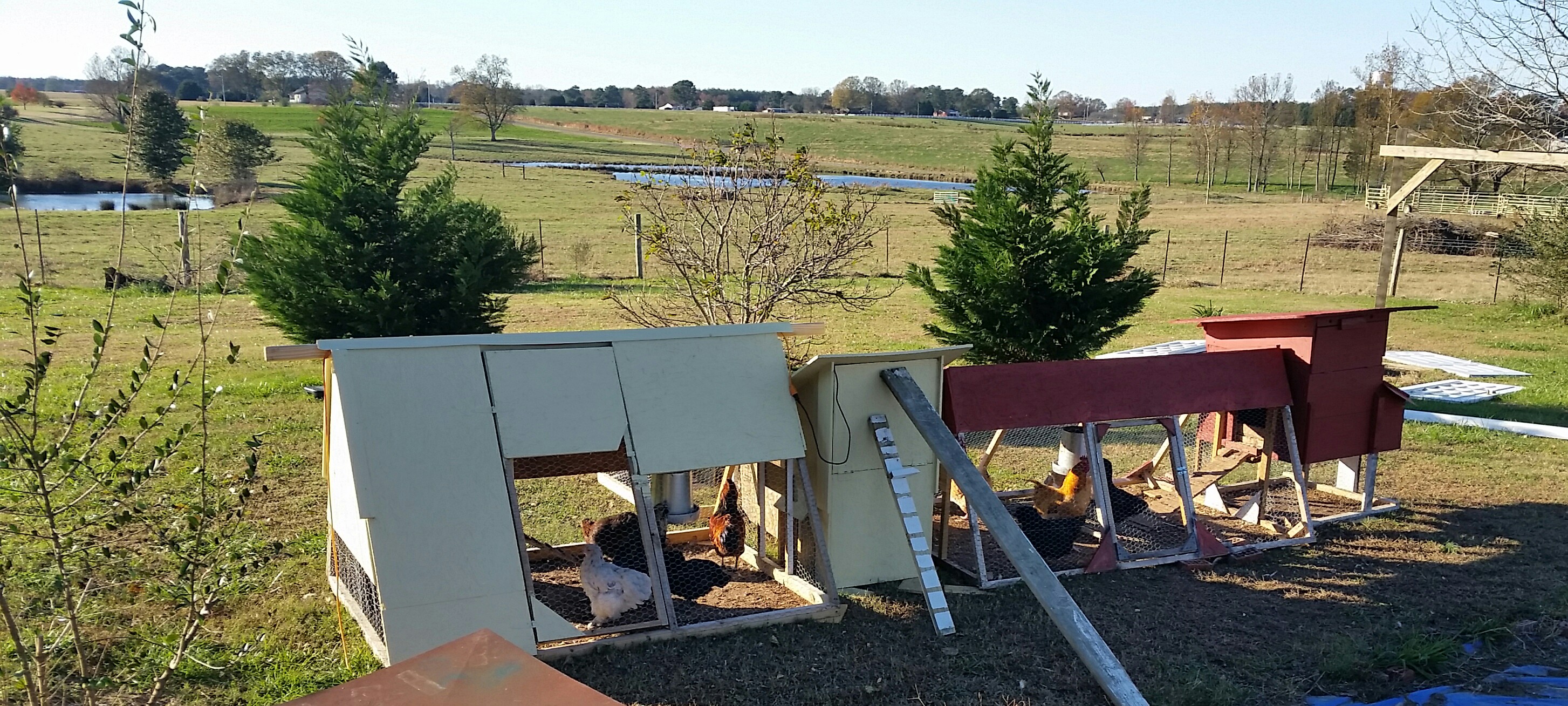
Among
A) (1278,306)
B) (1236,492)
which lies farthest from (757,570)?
(1278,306)

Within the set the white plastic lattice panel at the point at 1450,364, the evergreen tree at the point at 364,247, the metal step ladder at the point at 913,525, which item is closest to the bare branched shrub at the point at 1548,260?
the white plastic lattice panel at the point at 1450,364

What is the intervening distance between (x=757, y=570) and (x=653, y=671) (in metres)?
Answer: 1.92

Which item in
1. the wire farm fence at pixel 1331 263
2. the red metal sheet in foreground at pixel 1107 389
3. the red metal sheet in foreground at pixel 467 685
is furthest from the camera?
the wire farm fence at pixel 1331 263

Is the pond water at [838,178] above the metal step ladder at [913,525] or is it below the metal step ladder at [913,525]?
above

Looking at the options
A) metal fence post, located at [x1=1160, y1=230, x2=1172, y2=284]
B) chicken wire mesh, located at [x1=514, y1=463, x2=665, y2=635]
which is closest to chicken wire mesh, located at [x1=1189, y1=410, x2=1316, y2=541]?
chicken wire mesh, located at [x1=514, y1=463, x2=665, y2=635]

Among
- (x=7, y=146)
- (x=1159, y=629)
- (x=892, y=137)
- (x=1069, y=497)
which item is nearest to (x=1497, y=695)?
(x=1159, y=629)

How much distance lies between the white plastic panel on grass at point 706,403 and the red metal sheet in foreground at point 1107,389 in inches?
53.5

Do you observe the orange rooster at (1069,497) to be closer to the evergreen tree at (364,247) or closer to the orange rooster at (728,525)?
the orange rooster at (728,525)

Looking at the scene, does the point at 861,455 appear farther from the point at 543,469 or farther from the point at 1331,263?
the point at 1331,263

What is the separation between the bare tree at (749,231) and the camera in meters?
11.1

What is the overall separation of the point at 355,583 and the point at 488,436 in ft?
4.71

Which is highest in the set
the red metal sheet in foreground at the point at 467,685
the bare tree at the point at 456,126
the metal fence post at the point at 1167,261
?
the bare tree at the point at 456,126

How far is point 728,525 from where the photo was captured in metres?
7.65

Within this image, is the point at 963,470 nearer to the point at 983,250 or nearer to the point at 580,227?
the point at 983,250
